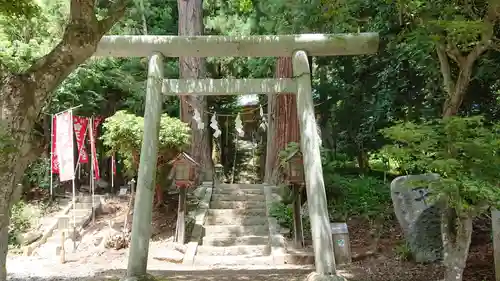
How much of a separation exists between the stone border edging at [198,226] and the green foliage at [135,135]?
1.36 m

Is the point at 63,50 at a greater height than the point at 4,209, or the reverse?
the point at 63,50

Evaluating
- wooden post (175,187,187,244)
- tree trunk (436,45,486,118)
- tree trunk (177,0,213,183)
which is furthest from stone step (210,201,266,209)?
tree trunk (436,45,486,118)

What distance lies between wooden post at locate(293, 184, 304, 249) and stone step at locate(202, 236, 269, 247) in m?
0.71

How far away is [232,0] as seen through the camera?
41.2ft

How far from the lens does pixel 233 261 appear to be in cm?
793

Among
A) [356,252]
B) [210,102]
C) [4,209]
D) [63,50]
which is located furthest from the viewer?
[210,102]

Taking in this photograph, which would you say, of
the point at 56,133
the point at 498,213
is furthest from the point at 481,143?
the point at 56,133

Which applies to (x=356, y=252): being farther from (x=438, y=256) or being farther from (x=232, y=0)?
(x=232, y=0)

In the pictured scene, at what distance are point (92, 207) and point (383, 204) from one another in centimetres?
724

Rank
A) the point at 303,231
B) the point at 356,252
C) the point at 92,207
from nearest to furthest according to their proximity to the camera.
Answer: the point at 356,252 → the point at 303,231 → the point at 92,207

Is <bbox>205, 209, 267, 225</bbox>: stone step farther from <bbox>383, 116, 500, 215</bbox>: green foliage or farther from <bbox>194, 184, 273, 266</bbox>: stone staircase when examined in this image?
<bbox>383, 116, 500, 215</bbox>: green foliage

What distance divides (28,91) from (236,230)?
5945 mm

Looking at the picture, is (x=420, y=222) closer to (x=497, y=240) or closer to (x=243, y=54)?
(x=497, y=240)

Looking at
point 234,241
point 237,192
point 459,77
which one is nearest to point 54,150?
point 237,192
